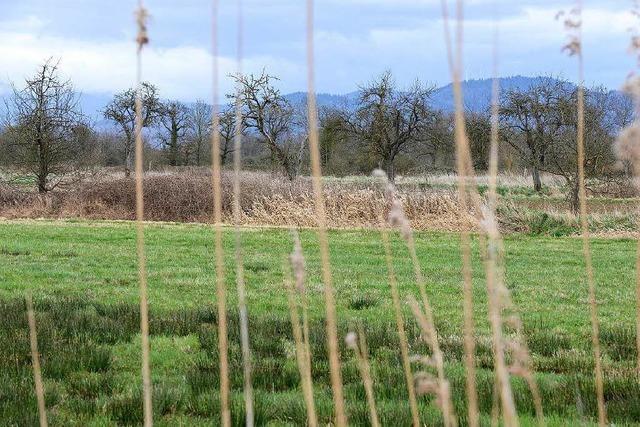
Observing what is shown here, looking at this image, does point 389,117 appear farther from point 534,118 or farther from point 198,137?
point 198,137

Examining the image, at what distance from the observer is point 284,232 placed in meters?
19.2

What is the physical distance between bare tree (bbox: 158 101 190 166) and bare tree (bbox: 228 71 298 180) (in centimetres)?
1577

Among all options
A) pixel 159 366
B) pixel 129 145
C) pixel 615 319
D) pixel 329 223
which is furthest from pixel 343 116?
pixel 159 366

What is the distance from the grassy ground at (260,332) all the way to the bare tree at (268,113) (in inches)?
968

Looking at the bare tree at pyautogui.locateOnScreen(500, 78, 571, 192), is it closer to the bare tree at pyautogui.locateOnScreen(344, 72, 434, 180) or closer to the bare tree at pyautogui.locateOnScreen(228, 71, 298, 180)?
the bare tree at pyautogui.locateOnScreen(344, 72, 434, 180)

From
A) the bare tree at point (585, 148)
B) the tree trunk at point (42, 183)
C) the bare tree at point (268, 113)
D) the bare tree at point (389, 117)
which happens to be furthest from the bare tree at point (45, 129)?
the bare tree at point (585, 148)

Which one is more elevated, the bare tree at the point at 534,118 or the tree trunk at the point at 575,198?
the bare tree at the point at 534,118

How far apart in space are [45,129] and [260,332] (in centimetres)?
2699

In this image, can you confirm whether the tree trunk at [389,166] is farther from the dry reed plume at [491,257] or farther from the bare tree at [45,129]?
the dry reed plume at [491,257]

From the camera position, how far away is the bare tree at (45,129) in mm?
30484

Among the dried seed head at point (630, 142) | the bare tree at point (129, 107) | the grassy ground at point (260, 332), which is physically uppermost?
the bare tree at point (129, 107)

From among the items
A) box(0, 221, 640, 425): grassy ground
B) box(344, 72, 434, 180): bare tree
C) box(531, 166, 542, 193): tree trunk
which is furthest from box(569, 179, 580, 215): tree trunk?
box(344, 72, 434, 180): bare tree

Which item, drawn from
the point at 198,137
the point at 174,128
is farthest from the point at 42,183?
the point at 198,137

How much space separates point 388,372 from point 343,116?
3769cm
